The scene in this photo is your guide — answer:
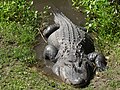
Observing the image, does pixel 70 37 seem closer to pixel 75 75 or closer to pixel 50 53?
→ pixel 50 53

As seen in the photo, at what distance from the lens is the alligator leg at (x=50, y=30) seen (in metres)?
7.70

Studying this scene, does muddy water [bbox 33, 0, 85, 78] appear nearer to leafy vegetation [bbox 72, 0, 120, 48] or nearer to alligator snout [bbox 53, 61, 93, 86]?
leafy vegetation [bbox 72, 0, 120, 48]

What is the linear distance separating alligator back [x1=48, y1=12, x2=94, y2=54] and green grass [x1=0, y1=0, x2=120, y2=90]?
366 mm

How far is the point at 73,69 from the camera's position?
6.20 metres

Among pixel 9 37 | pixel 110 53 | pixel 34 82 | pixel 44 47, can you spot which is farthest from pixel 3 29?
pixel 110 53

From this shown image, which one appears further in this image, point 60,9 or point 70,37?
point 60,9

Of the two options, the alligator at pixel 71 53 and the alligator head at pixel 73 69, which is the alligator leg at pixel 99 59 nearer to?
the alligator at pixel 71 53

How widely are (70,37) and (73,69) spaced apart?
3.74 feet

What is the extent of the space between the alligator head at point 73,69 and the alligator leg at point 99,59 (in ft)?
0.48

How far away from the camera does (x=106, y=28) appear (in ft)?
24.4

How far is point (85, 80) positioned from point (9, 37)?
2.19 metres

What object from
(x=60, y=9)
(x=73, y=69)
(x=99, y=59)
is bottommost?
(x=99, y=59)

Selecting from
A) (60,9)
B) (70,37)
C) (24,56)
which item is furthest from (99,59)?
(60,9)

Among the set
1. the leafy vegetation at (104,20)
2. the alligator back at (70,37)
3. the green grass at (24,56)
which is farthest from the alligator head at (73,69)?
the leafy vegetation at (104,20)
